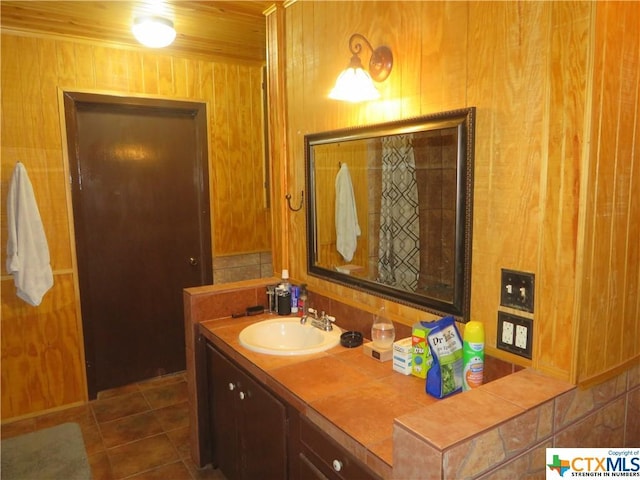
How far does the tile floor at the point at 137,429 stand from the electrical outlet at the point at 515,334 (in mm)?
1689

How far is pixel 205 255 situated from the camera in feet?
11.7

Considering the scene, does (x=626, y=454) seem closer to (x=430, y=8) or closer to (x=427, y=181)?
(x=427, y=181)

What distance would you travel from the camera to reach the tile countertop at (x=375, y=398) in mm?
1121

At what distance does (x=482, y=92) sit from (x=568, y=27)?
0.30 meters

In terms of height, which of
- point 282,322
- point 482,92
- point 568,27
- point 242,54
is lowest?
point 282,322

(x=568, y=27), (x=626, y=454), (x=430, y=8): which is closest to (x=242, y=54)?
(x=430, y=8)

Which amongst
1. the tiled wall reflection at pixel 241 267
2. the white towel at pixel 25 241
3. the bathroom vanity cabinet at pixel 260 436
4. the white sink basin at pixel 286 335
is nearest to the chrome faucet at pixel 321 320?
the white sink basin at pixel 286 335

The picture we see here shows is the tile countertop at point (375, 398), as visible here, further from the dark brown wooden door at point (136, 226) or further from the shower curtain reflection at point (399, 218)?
the dark brown wooden door at point (136, 226)

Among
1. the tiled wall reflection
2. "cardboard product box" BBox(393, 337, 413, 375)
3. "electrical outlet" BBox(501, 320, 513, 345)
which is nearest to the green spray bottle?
"electrical outlet" BBox(501, 320, 513, 345)

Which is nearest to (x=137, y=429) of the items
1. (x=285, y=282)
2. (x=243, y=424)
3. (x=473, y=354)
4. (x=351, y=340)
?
(x=243, y=424)

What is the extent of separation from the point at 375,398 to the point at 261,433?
590 mm

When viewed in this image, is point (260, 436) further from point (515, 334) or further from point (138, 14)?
point (138, 14)

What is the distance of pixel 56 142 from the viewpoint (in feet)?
9.62

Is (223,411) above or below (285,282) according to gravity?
below
